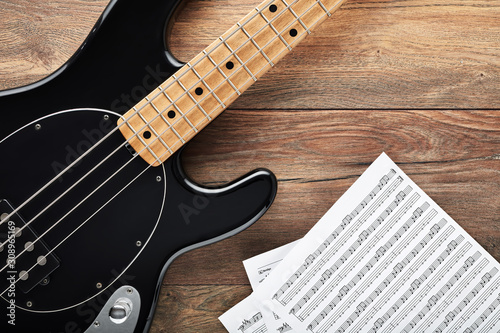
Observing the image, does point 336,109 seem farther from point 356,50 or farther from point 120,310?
point 120,310

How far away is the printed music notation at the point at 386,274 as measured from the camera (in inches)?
31.1

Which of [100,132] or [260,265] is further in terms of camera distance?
[260,265]

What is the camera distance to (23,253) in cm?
70

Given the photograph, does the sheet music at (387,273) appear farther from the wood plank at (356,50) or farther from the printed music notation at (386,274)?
the wood plank at (356,50)

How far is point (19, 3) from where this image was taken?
811mm

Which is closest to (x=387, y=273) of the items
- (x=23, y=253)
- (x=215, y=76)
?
(x=215, y=76)

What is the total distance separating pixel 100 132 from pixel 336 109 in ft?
1.36

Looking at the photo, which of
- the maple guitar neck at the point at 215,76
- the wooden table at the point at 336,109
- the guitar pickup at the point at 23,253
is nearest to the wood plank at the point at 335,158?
the wooden table at the point at 336,109

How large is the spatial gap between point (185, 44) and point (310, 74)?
0.23 meters

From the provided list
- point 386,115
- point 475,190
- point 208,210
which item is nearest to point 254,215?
point 208,210

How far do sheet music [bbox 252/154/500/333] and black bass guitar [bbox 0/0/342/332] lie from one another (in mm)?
294

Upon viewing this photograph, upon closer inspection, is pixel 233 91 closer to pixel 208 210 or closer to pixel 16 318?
pixel 208 210

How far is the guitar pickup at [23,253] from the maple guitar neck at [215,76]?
21cm

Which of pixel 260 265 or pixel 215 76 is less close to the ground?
pixel 215 76
